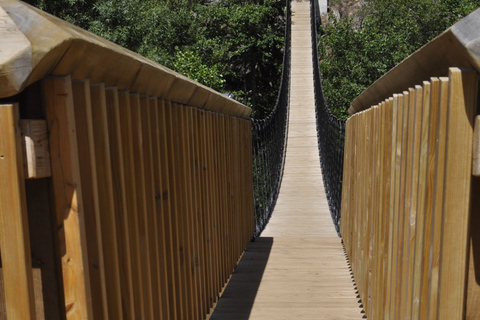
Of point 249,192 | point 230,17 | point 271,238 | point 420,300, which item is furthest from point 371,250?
point 230,17

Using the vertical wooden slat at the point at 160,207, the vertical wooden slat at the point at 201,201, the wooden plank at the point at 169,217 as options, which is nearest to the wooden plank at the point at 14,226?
the vertical wooden slat at the point at 160,207

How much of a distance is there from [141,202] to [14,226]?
1.87ft

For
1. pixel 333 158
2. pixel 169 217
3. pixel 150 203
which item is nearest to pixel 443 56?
pixel 150 203

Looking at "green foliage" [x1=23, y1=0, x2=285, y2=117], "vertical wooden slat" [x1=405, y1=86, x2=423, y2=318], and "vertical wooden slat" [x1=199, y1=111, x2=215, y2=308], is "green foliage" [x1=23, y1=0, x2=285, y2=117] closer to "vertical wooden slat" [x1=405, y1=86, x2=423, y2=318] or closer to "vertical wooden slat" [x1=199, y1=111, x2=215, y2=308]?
"vertical wooden slat" [x1=199, y1=111, x2=215, y2=308]

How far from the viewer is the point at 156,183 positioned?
1.65m

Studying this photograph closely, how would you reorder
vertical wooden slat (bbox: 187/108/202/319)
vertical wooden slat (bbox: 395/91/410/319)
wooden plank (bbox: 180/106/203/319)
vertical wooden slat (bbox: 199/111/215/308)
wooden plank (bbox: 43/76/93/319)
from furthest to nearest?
vertical wooden slat (bbox: 199/111/215/308) → vertical wooden slat (bbox: 187/108/202/319) → wooden plank (bbox: 180/106/203/319) → vertical wooden slat (bbox: 395/91/410/319) → wooden plank (bbox: 43/76/93/319)

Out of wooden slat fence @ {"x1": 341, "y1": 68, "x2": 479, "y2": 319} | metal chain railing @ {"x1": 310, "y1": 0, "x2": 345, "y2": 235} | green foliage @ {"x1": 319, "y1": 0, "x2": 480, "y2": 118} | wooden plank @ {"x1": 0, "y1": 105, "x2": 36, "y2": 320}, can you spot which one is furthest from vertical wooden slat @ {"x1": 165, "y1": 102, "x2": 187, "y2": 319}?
green foliage @ {"x1": 319, "y1": 0, "x2": 480, "y2": 118}

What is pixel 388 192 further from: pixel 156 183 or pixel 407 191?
pixel 156 183

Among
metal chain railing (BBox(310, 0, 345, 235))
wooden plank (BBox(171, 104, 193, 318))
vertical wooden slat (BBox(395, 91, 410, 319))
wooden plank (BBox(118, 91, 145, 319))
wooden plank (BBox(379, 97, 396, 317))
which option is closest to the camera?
wooden plank (BBox(118, 91, 145, 319))

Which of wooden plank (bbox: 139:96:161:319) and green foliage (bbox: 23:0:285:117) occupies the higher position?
green foliage (bbox: 23:0:285:117)

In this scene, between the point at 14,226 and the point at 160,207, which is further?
the point at 160,207

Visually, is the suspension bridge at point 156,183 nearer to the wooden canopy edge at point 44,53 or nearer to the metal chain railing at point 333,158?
the wooden canopy edge at point 44,53

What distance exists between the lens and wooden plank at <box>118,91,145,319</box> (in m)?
1.37

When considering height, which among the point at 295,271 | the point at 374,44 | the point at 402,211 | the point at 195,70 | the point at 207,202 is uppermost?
the point at 374,44
